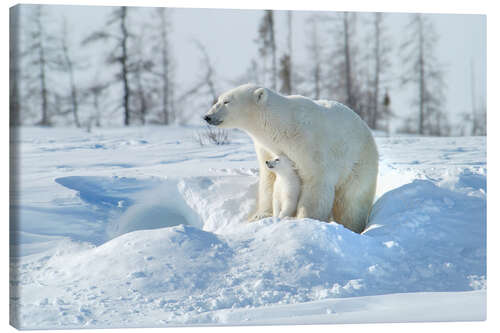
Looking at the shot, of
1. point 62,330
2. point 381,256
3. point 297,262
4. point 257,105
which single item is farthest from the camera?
point 257,105

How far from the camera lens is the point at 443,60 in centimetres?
600

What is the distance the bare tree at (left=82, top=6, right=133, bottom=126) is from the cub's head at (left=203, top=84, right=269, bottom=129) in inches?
36.2

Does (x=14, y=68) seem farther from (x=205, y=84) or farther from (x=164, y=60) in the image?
(x=205, y=84)

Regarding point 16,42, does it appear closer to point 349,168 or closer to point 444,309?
point 349,168

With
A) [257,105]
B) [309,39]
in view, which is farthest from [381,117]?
[257,105]

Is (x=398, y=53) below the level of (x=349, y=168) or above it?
above

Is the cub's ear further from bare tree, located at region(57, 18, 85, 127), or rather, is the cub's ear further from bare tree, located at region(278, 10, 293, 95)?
bare tree, located at region(57, 18, 85, 127)

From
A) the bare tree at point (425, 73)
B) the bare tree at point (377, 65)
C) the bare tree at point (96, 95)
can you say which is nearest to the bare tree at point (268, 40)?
the bare tree at point (377, 65)

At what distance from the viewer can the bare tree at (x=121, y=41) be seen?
5.39 meters

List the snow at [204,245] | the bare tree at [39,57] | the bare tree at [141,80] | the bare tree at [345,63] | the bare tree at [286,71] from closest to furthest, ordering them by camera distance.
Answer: the snow at [204,245]
the bare tree at [39,57]
the bare tree at [141,80]
the bare tree at [345,63]
the bare tree at [286,71]

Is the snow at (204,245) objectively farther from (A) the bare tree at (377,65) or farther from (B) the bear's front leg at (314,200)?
(A) the bare tree at (377,65)

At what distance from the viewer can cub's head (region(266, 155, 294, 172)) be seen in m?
5.28

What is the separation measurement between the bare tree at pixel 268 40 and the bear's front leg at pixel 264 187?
83cm

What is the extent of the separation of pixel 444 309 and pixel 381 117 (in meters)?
2.35
